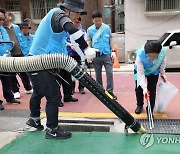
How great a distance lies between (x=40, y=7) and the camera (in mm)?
13508

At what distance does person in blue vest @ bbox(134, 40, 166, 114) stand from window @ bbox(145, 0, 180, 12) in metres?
7.75

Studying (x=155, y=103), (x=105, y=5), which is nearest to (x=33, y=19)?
(x=105, y=5)

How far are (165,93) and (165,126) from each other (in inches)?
21.5

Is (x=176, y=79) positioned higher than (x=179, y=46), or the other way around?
(x=179, y=46)

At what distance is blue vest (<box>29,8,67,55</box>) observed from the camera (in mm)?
3033

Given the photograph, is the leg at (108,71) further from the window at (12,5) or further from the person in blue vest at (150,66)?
the window at (12,5)

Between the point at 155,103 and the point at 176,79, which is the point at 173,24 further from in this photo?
the point at 155,103

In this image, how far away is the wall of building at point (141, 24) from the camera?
10859mm

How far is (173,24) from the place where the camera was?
10.9m

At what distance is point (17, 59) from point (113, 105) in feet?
4.09

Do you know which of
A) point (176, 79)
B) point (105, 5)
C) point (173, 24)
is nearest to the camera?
point (176, 79)

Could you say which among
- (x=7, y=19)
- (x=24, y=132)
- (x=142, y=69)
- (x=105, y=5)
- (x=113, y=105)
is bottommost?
(x=24, y=132)

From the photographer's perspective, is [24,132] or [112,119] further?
[112,119]

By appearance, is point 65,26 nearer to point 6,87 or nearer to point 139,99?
point 139,99
